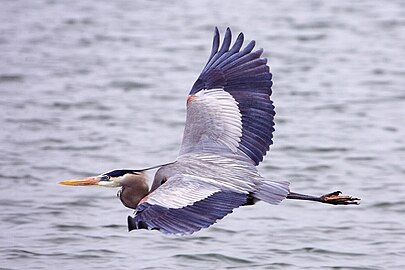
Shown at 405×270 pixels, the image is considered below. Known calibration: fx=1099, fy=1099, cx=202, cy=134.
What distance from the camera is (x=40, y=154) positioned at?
11.6m

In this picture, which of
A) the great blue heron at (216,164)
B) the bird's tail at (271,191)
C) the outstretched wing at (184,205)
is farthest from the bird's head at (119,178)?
the bird's tail at (271,191)

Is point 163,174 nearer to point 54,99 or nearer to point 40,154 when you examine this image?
point 40,154

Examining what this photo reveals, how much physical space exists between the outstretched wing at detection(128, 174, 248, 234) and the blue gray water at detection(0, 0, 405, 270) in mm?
1377

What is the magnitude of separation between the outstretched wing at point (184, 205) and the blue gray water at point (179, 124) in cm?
138

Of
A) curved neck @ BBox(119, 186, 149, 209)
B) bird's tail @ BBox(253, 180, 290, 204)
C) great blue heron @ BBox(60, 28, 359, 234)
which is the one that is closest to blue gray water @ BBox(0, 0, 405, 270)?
curved neck @ BBox(119, 186, 149, 209)

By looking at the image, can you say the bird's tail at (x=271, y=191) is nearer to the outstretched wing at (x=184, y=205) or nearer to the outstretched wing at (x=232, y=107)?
the outstretched wing at (x=184, y=205)

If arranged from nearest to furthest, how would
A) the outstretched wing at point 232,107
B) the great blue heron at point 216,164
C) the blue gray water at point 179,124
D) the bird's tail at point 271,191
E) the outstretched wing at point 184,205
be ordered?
the outstretched wing at point 184,205 → the great blue heron at point 216,164 → the bird's tail at point 271,191 → the outstretched wing at point 232,107 → the blue gray water at point 179,124

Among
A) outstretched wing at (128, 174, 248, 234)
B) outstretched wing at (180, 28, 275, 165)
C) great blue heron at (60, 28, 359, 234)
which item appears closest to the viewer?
outstretched wing at (128, 174, 248, 234)

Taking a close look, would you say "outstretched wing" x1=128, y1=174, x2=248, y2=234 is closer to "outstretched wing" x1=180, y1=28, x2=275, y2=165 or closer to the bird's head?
the bird's head

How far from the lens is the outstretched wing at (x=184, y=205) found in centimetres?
656

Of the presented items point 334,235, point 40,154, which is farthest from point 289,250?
point 40,154

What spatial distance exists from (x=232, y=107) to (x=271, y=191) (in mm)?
1025

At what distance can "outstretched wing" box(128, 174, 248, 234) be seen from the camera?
6559mm

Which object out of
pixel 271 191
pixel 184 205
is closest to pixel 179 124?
pixel 271 191
